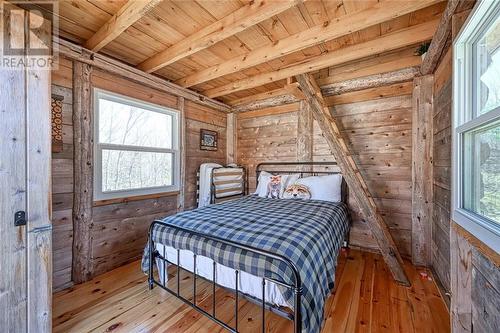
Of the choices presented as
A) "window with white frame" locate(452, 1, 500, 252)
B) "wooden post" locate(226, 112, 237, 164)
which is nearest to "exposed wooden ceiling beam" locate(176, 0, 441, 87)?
"window with white frame" locate(452, 1, 500, 252)

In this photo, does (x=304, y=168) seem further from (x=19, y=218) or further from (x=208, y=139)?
(x=19, y=218)

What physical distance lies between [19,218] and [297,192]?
2524mm

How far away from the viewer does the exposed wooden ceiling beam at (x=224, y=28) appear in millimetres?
1504

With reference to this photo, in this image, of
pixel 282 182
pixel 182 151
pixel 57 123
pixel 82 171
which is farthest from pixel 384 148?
pixel 57 123

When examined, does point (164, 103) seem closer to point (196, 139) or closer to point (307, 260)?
point (196, 139)

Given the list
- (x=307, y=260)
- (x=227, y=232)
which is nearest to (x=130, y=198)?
(x=227, y=232)

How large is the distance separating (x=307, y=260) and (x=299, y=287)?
217 millimetres

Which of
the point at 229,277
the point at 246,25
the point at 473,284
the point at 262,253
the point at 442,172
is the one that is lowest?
the point at 229,277

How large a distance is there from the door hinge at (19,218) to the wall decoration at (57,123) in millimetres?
942

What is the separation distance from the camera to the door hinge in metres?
1.18

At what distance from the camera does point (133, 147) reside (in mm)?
2529

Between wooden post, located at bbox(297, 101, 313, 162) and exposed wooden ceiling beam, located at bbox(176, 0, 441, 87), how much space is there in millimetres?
1284

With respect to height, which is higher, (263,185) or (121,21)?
(121,21)

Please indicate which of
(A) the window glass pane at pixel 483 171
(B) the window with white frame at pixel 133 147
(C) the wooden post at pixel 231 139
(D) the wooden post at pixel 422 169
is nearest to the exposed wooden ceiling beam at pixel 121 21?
(B) the window with white frame at pixel 133 147
